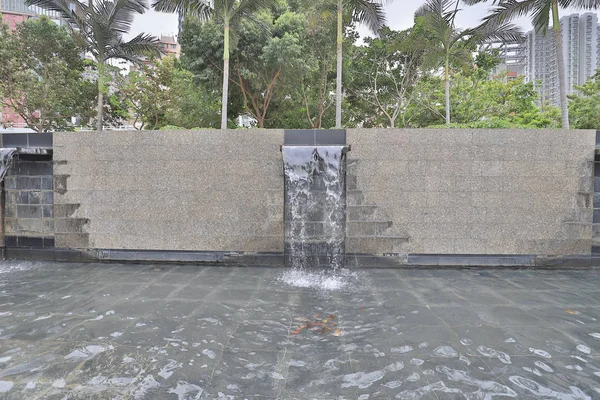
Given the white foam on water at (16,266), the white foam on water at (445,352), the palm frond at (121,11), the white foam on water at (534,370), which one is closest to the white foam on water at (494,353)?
the white foam on water at (534,370)

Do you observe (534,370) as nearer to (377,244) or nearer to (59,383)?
(377,244)

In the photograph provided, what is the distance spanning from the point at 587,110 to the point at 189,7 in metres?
17.9

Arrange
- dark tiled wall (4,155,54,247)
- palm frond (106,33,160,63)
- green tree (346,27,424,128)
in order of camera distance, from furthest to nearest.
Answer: green tree (346,27,424,128), palm frond (106,33,160,63), dark tiled wall (4,155,54,247)

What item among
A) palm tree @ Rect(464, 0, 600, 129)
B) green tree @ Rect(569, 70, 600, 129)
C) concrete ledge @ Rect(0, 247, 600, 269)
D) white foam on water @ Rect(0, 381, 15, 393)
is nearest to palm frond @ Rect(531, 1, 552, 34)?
palm tree @ Rect(464, 0, 600, 129)

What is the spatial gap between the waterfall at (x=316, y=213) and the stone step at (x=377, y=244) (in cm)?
22

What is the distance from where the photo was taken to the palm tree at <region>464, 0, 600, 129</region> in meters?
9.58

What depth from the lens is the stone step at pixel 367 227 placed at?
6699mm

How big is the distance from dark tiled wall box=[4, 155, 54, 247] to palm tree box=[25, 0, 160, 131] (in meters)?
7.31

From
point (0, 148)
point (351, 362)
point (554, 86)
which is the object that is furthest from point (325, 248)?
point (554, 86)

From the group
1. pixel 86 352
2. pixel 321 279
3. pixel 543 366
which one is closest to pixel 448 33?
pixel 321 279

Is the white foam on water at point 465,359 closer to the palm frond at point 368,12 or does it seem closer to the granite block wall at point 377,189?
the granite block wall at point 377,189

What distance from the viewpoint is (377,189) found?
6.69 meters

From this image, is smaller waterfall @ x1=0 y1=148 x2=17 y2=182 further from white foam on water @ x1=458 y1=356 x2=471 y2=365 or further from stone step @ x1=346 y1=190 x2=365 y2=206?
white foam on water @ x1=458 y1=356 x2=471 y2=365

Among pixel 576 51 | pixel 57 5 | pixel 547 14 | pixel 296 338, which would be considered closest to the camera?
pixel 296 338
